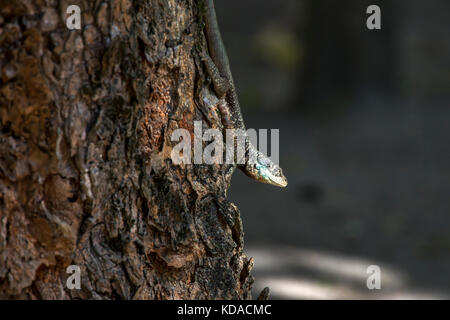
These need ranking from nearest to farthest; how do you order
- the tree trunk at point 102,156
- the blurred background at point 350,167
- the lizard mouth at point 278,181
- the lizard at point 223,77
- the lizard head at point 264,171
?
the tree trunk at point 102,156
the lizard at point 223,77
the lizard head at point 264,171
the lizard mouth at point 278,181
the blurred background at point 350,167

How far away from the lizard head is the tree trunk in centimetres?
54

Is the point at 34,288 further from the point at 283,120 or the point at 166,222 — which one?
the point at 283,120

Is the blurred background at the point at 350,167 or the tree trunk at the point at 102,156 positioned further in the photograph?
the blurred background at the point at 350,167

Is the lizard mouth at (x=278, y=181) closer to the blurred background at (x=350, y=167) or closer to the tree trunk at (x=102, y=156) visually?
the tree trunk at (x=102, y=156)

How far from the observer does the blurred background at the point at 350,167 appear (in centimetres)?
536

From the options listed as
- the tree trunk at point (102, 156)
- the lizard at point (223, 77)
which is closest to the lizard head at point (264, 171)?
the lizard at point (223, 77)

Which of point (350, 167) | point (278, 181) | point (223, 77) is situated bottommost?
point (278, 181)

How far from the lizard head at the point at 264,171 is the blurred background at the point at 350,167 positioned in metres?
2.08

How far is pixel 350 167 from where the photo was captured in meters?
7.21

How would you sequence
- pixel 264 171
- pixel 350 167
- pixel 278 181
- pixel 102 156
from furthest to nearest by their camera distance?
pixel 350 167, pixel 278 181, pixel 264 171, pixel 102 156

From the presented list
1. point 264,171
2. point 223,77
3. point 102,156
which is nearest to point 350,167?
point 264,171

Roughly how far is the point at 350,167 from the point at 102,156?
570cm

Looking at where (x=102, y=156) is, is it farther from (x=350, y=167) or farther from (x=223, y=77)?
(x=350, y=167)

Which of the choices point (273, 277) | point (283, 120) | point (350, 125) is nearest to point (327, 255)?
point (273, 277)
